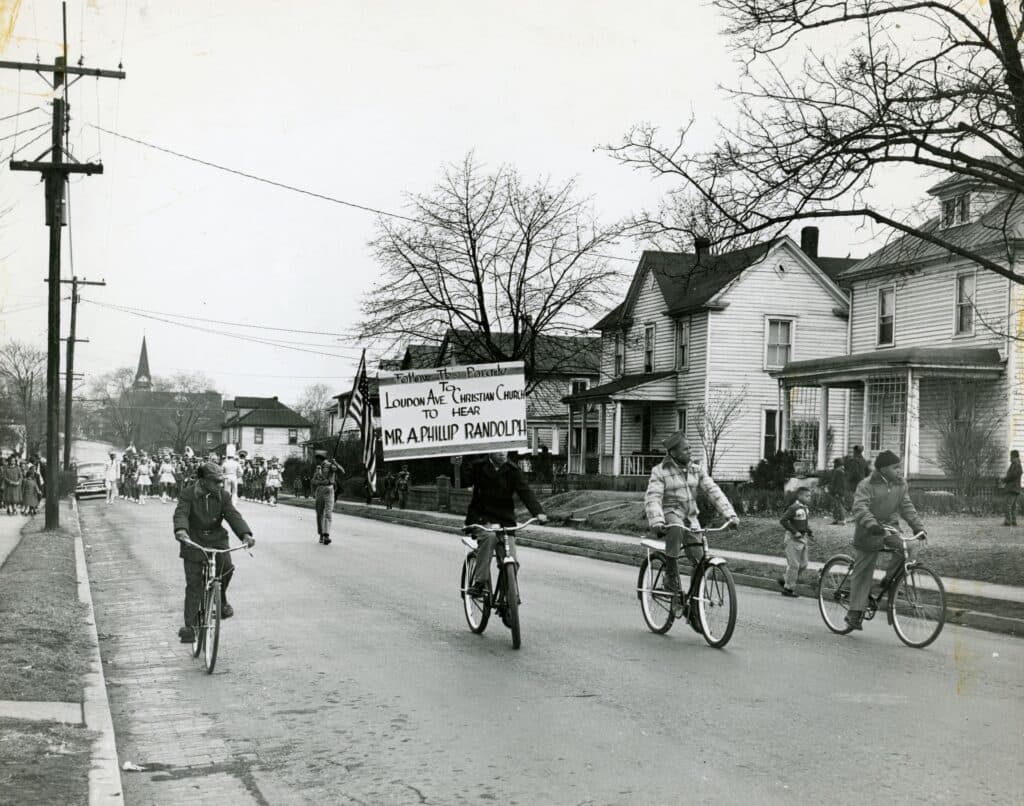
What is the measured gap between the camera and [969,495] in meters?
25.3

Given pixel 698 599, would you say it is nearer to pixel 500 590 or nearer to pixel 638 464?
pixel 500 590

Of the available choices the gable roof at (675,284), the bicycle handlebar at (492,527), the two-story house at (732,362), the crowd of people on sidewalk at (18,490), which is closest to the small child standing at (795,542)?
the bicycle handlebar at (492,527)

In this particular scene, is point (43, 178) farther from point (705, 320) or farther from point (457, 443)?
point (705, 320)

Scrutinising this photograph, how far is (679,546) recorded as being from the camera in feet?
34.9

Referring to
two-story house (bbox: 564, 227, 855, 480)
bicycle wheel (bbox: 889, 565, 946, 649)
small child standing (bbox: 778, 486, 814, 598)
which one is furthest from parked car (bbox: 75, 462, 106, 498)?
bicycle wheel (bbox: 889, 565, 946, 649)

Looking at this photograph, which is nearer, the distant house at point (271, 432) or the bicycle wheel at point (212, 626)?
the bicycle wheel at point (212, 626)

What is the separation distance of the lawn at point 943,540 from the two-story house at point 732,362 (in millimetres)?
12379

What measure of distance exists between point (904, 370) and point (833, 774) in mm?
24919

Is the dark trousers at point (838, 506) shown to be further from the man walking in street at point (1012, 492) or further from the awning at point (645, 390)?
the awning at point (645, 390)

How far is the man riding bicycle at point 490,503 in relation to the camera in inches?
418

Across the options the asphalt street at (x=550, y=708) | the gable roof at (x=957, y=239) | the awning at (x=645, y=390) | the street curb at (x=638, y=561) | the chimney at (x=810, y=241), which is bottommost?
the street curb at (x=638, y=561)

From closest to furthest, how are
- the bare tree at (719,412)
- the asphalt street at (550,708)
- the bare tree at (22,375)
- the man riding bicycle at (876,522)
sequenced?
the asphalt street at (550,708), the man riding bicycle at (876,522), the bare tree at (719,412), the bare tree at (22,375)

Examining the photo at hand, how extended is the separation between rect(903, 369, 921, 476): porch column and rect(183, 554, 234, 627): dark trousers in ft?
75.8

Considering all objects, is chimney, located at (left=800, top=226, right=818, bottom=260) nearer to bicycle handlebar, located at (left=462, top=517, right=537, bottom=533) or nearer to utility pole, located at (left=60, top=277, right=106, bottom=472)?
utility pole, located at (left=60, top=277, right=106, bottom=472)
